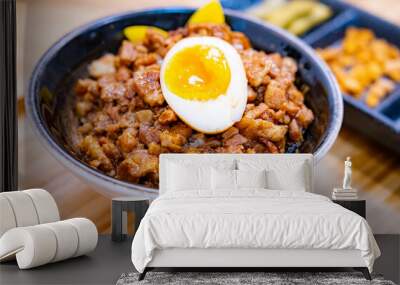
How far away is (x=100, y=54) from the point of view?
19.5 feet

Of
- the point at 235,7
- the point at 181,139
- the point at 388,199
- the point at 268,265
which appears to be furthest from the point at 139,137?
the point at 388,199

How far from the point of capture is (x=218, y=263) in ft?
14.0

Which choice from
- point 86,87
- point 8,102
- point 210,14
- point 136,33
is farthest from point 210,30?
point 8,102

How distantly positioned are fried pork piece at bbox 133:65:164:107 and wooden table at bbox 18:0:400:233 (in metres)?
0.72

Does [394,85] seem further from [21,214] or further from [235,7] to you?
[21,214]

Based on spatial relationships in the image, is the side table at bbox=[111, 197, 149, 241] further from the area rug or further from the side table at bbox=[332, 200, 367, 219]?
the side table at bbox=[332, 200, 367, 219]

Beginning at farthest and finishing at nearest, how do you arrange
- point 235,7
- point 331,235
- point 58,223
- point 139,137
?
point 235,7 < point 139,137 < point 58,223 < point 331,235

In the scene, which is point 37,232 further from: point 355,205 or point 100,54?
point 355,205

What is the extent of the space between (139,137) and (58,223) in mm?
1177

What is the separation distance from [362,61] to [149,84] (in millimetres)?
1853

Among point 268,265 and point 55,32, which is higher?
point 55,32

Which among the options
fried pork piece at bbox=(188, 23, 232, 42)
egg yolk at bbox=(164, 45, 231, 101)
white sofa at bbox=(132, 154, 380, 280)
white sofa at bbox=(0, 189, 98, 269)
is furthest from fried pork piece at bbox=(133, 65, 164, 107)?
white sofa at bbox=(132, 154, 380, 280)

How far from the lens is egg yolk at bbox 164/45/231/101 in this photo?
5512 mm

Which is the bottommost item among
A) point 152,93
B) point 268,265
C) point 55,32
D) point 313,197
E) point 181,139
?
point 268,265
